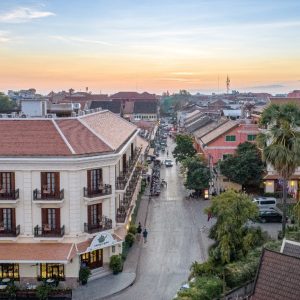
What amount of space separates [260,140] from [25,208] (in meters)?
17.8

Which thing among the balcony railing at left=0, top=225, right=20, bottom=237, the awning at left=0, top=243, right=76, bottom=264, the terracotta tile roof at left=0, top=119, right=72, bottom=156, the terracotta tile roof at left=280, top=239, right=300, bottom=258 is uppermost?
the terracotta tile roof at left=0, top=119, right=72, bottom=156

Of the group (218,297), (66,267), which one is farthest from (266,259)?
(66,267)

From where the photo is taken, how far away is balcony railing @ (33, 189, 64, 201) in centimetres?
3541

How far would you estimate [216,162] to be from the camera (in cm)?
6506

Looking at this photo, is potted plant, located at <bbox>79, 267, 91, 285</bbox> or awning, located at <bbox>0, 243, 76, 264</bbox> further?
potted plant, located at <bbox>79, 267, 91, 285</bbox>

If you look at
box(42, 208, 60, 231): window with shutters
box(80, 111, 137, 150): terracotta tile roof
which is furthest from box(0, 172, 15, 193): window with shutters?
box(80, 111, 137, 150): terracotta tile roof

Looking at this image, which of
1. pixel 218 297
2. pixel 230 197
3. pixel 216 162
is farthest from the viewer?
pixel 216 162

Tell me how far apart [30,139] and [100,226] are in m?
7.82

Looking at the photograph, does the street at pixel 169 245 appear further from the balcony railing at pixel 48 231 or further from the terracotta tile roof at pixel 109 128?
the terracotta tile roof at pixel 109 128

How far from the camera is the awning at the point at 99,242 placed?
3571 centimetres

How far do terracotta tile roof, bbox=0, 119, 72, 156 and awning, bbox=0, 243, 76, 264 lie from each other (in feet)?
20.1

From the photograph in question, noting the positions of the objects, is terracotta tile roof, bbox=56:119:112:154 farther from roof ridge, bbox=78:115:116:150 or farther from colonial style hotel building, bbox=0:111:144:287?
roof ridge, bbox=78:115:116:150

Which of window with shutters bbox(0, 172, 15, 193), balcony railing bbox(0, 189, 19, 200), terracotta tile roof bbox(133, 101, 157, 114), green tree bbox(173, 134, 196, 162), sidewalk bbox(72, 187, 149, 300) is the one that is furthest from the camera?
terracotta tile roof bbox(133, 101, 157, 114)

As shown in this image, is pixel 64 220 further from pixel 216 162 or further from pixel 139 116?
pixel 139 116
